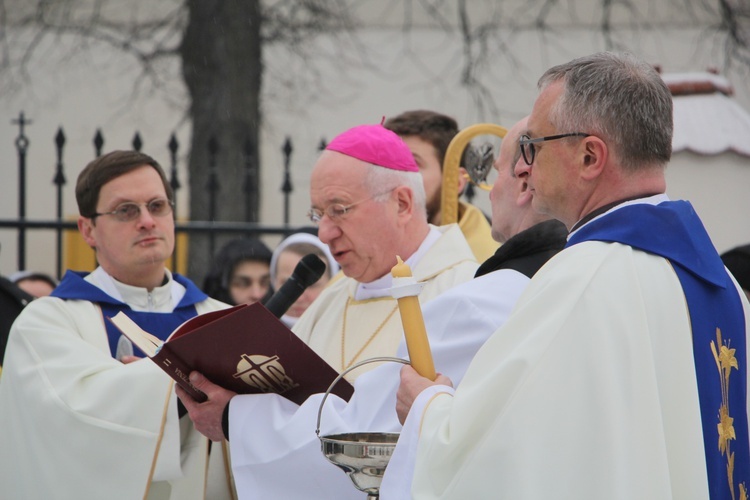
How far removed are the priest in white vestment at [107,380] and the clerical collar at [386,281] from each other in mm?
789

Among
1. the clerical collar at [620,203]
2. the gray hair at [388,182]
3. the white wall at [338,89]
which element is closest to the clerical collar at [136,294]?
the gray hair at [388,182]

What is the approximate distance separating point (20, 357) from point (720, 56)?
30.7 ft

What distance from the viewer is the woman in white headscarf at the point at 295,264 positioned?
6.13 metres

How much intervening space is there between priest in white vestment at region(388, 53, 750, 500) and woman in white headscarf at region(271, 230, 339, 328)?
335 cm

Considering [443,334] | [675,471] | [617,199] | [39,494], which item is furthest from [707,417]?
[39,494]

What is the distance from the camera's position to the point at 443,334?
315 centimetres

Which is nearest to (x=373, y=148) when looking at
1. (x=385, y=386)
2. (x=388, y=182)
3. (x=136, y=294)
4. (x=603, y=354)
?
(x=388, y=182)

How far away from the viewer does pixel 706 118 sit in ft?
25.4

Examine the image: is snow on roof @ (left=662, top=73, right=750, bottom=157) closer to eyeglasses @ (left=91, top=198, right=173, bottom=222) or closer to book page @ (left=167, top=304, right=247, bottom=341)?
eyeglasses @ (left=91, top=198, right=173, bottom=222)

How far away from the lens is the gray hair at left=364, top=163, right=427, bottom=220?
→ 4199 mm

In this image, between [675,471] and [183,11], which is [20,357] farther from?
[183,11]

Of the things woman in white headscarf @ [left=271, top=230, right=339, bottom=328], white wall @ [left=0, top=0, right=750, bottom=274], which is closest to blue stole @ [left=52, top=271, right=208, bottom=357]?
woman in white headscarf @ [left=271, top=230, right=339, bottom=328]

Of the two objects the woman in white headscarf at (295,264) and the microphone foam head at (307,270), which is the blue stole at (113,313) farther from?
the woman in white headscarf at (295,264)

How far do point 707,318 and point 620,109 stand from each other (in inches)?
19.9
